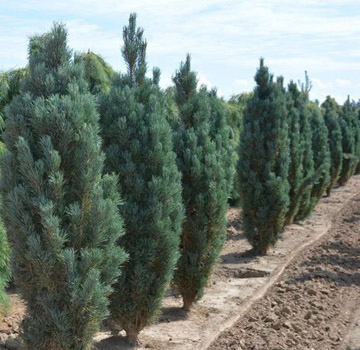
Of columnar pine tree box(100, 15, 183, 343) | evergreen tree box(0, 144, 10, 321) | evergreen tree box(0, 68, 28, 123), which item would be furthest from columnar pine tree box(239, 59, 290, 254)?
evergreen tree box(0, 144, 10, 321)

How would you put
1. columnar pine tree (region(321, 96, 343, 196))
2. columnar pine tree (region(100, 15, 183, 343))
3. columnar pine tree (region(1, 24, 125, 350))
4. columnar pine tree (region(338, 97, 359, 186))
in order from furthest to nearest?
1. columnar pine tree (region(338, 97, 359, 186))
2. columnar pine tree (region(321, 96, 343, 196))
3. columnar pine tree (region(100, 15, 183, 343))
4. columnar pine tree (region(1, 24, 125, 350))

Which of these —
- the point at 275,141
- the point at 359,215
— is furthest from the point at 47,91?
the point at 359,215

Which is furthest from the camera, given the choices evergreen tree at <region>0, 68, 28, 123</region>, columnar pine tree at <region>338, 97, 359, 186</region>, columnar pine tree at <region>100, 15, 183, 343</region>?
columnar pine tree at <region>338, 97, 359, 186</region>

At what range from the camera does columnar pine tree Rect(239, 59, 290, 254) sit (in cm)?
1043

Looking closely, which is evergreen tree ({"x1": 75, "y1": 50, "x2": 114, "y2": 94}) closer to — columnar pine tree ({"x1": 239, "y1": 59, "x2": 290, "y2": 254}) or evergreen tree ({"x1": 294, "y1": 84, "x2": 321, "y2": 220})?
columnar pine tree ({"x1": 239, "y1": 59, "x2": 290, "y2": 254})

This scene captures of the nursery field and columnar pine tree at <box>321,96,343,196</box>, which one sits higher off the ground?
columnar pine tree at <box>321,96,343,196</box>

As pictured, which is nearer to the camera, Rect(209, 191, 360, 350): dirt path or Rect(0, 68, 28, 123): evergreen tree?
Rect(209, 191, 360, 350): dirt path

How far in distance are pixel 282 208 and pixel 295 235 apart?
2094 millimetres

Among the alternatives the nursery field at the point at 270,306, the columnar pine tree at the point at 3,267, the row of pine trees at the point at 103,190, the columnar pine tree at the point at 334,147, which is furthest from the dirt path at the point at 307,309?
the columnar pine tree at the point at 334,147

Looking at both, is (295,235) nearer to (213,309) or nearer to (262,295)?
(262,295)

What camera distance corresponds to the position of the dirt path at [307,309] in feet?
20.1

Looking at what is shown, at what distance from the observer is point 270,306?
7305 mm

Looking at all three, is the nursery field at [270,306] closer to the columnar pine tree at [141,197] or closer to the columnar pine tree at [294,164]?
the columnar pine tree at [141,197]

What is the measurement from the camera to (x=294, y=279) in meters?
8.70
